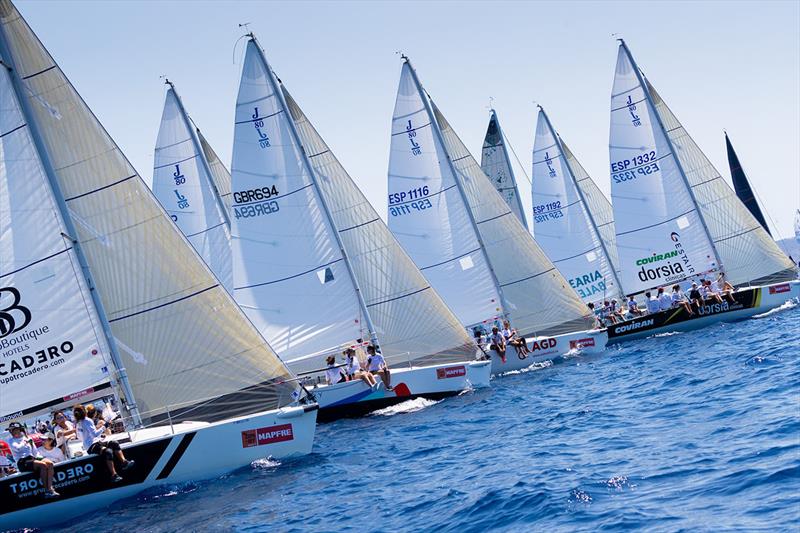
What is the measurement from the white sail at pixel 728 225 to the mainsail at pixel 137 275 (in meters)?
20.6

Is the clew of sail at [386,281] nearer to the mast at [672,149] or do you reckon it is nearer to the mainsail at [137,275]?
the mainsail at [137,275]

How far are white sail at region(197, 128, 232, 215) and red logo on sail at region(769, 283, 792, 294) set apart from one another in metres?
18.0

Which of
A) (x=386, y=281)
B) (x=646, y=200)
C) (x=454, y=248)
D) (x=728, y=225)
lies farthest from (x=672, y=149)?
(x=386, y=281)

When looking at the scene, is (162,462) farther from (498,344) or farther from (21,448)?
(498,344)

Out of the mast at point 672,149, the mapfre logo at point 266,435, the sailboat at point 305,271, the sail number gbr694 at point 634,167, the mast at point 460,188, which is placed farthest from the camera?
the sail number gbr694 at point 634,167

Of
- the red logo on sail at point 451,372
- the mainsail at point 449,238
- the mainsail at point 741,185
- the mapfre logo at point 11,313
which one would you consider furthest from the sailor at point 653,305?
the mapfre logo at point 11,313

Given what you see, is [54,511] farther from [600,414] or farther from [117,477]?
[600,414]

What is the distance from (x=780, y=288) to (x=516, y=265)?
27.5 ft

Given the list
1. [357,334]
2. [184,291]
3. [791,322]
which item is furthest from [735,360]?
[184,291]

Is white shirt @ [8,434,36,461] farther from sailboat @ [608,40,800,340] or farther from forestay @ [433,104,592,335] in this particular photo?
sailboat @ [608,40,800,340]

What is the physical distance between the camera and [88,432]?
1465 cm

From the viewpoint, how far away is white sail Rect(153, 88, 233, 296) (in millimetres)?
29500

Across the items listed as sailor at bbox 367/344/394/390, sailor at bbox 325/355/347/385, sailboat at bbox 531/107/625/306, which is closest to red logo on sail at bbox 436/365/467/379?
sailor at bbox 367/344/394/390

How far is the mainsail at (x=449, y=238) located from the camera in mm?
28734
